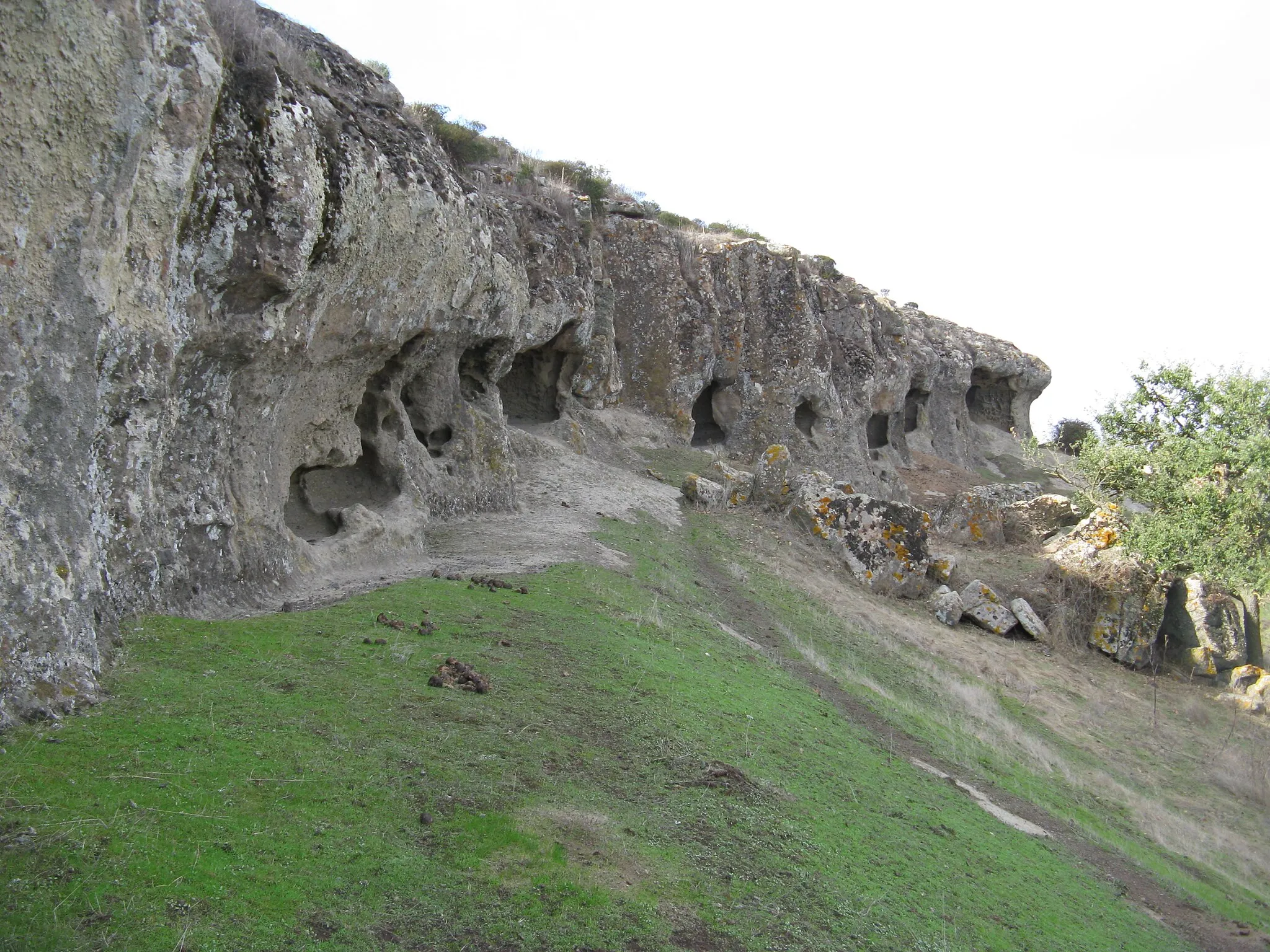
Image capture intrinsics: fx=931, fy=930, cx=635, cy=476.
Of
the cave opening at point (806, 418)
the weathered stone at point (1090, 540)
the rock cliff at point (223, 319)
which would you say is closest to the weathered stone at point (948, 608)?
the weathered stone at point (1090, 540)

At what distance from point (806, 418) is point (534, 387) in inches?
496

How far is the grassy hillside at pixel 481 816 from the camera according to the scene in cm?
470

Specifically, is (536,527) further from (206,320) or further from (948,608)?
(948,608)

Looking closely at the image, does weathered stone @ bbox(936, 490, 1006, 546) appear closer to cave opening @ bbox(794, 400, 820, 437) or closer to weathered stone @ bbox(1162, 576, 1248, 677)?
weathered stone @ bbox(1162, 576, 1248, 677)

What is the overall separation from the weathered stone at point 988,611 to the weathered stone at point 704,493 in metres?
6.34

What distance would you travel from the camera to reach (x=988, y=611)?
70.5 feet

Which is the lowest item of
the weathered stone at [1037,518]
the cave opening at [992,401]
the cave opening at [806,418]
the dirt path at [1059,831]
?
the dirt path at [1059,831]

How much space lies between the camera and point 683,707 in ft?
30.2

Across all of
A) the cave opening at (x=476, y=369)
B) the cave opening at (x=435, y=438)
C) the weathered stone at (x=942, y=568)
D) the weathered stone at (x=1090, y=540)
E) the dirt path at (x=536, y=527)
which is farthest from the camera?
the weathered stone at (x=1090, y=540)

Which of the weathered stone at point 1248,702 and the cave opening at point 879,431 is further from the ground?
the cave opening at point 879,431

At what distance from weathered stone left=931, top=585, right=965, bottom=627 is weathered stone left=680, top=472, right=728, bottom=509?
577 cm

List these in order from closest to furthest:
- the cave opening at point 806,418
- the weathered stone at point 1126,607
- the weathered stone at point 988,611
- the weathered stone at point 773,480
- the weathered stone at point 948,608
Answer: the weathered stone at point 948,608 → the weathered stone at point 988,611 → the weathered stone at point 1126,607 → the weathered stone at point 773,480 → the cave opening at point 806,418

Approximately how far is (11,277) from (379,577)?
6.95 metres

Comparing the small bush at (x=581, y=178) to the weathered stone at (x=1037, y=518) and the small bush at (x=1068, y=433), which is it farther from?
the small bush at (x=1068, y=433)
